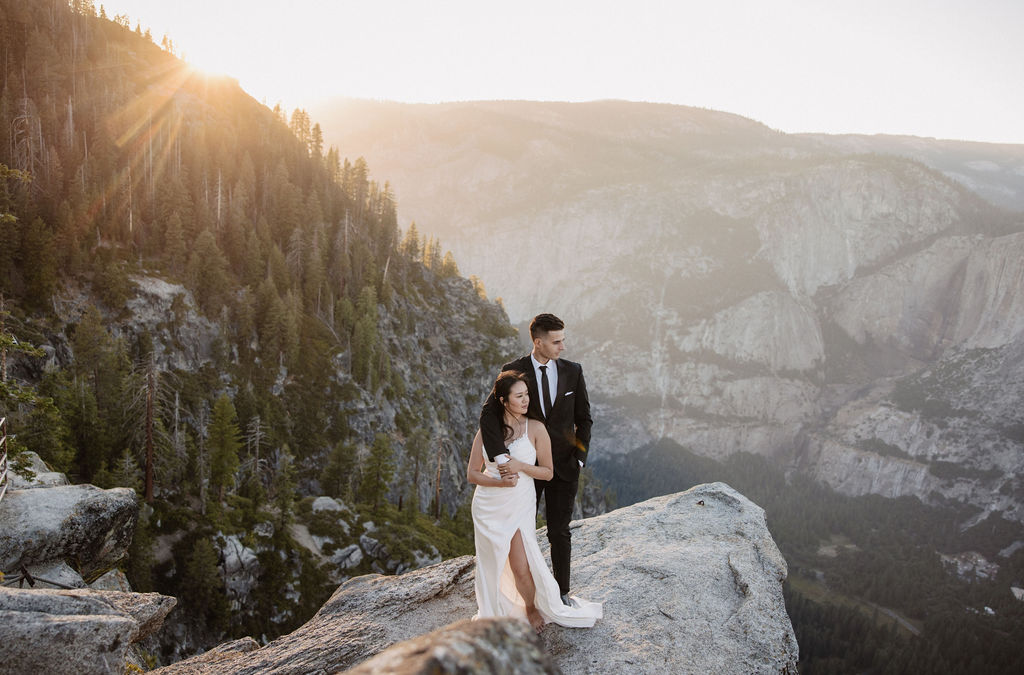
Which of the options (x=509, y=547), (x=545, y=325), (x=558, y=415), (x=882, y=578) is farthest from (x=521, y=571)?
(x=882, y=578)

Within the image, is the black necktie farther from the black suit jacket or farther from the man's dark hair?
the man's dark hair

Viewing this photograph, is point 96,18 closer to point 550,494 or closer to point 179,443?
point 179,443

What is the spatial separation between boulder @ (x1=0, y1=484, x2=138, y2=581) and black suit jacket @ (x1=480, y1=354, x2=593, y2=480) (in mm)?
10836

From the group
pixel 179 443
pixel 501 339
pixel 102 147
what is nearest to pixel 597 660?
pixel 179 443

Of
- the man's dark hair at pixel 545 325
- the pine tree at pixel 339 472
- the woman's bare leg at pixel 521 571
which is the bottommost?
the pine tree at pixel 339 472

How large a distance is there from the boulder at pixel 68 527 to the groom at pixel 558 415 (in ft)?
35.6

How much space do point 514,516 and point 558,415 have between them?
4.69 ft

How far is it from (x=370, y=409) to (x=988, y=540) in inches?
7026

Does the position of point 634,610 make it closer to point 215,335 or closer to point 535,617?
point 535,617

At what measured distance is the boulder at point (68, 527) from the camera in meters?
11.0

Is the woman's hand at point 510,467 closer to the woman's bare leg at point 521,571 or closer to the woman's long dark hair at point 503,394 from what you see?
the woman's long dark hair at point 503,394

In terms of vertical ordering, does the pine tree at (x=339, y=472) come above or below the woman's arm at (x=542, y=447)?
below

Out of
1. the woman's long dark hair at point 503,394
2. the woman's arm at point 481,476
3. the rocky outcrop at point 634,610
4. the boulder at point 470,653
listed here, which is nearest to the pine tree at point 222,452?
the rocky outcrop at point 634,610

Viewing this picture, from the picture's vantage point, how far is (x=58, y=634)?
21.2 ft
